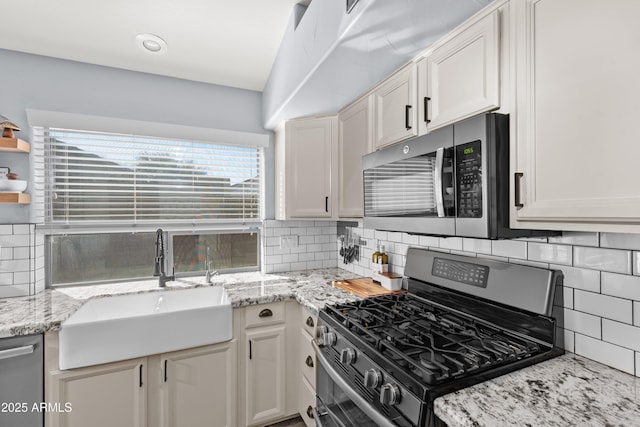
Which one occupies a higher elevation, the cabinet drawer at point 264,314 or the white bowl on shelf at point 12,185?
the white bowl on shelf at point 12,185

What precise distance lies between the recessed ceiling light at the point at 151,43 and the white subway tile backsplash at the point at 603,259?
8.01 ft

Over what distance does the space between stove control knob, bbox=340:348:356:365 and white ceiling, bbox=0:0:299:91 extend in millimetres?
1869

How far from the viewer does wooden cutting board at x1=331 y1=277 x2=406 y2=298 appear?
187 centimetres

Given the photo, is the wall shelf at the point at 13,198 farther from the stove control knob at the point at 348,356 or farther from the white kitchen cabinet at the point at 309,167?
the stove control knob at the point at 348,356

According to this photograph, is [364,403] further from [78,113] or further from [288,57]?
[78,113]

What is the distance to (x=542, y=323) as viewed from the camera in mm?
1125

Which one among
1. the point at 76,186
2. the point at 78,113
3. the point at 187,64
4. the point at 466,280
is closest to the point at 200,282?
the point at 76,186

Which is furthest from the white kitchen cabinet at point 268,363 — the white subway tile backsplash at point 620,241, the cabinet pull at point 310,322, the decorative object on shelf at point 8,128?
the decorative object on shelf at point 8,128

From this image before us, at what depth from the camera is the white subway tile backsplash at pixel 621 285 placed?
3.16 feet

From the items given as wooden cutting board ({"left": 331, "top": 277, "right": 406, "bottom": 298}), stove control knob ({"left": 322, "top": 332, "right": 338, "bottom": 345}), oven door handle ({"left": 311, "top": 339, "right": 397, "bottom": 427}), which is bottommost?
oven door handle ({"left": 311, "top": 339, "right": 397, "bottom": 427})

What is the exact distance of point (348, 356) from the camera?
121cm

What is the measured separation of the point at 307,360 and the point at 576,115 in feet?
5.65

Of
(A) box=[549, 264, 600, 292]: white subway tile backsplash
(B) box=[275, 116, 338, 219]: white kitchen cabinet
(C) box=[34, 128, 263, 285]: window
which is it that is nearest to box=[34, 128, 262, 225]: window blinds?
(C) box=[34, 128, 263, 285]: window

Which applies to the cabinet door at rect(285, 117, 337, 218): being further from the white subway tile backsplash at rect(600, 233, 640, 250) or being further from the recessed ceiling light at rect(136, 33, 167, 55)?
the white subway tile backsplash at rect(600, 233, 640, 250)
